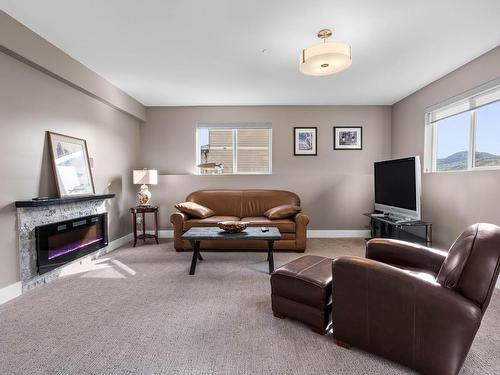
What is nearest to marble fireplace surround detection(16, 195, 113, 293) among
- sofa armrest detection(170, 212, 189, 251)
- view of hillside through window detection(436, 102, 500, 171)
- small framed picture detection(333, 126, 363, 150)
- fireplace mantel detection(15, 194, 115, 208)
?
fireplace mantel detection(15, 194, 115, 208)

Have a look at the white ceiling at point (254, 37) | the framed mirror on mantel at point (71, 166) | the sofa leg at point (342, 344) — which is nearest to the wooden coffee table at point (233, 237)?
the sofa leg at point (342, 344)

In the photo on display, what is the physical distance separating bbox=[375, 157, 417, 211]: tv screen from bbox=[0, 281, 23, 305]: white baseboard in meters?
4.43

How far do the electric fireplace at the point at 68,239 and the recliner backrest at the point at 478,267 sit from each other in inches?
138

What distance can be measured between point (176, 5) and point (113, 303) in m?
2.64

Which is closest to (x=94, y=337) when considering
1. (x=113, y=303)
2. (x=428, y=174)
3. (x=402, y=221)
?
(x=113, y=303)

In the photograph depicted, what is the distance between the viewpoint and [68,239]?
315cm

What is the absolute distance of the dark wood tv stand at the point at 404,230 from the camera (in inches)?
129

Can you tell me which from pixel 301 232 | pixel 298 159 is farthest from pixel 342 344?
pixel 298 159

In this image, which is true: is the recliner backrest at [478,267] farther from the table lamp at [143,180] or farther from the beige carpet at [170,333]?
the table lamp at [143,180]

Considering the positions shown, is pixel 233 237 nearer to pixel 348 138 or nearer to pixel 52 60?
pixel 52 60

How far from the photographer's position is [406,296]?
1.42 m

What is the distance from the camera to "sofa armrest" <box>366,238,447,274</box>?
1956 millimetres

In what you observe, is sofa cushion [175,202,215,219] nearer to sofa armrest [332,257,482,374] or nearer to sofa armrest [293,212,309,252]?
sofa armrest [293,212,309,252]

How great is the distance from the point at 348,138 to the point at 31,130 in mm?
4849
